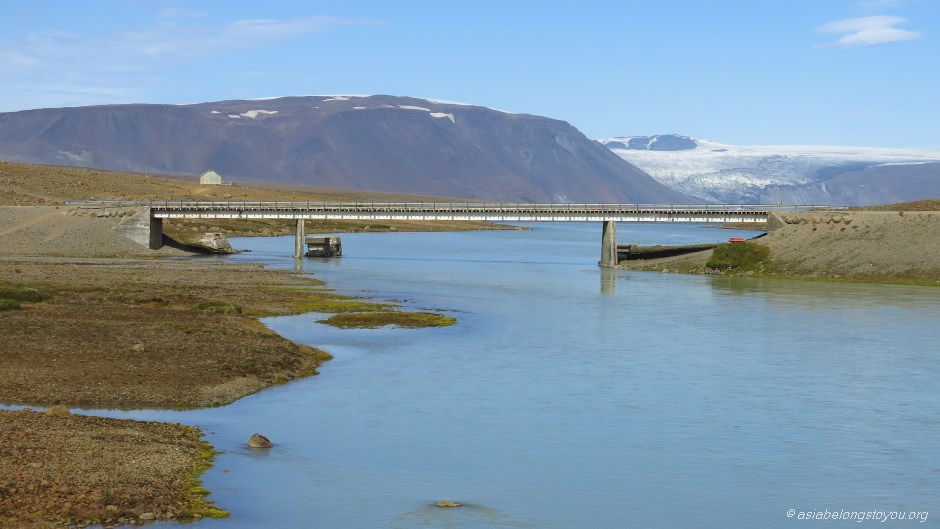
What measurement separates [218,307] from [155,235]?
6467cm

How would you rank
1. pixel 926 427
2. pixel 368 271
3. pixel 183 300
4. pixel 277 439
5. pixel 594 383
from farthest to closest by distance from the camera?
pixel 368 271, pixel 183 300, pixel 594 383, pixel 926 427, pixel 277 439

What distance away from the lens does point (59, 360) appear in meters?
39.7

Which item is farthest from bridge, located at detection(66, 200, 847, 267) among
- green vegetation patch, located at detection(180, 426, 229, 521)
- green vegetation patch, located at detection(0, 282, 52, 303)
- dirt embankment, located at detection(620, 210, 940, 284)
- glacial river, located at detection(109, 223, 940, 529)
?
green vegetation patch, located at detection(180, 426, 229, 521)

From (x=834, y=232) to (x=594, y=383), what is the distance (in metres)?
71.3

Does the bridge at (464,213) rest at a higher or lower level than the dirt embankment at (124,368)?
higher

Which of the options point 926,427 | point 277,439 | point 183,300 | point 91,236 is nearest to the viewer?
point 277,439

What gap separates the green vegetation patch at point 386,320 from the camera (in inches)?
2360

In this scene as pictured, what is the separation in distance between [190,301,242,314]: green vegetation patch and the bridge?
56.5 meters

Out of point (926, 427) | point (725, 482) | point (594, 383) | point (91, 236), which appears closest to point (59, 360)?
point (594, 383)

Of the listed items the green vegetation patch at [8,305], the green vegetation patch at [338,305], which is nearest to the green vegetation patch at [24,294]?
the green vegetation patch at [8,305]

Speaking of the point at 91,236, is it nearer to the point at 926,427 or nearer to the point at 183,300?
the point at 183,300

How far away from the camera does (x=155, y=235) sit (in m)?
121

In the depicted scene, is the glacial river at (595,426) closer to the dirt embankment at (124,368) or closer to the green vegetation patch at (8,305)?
the dirt embankment at (124,368)

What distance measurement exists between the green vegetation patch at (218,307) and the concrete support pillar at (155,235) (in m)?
60.8
